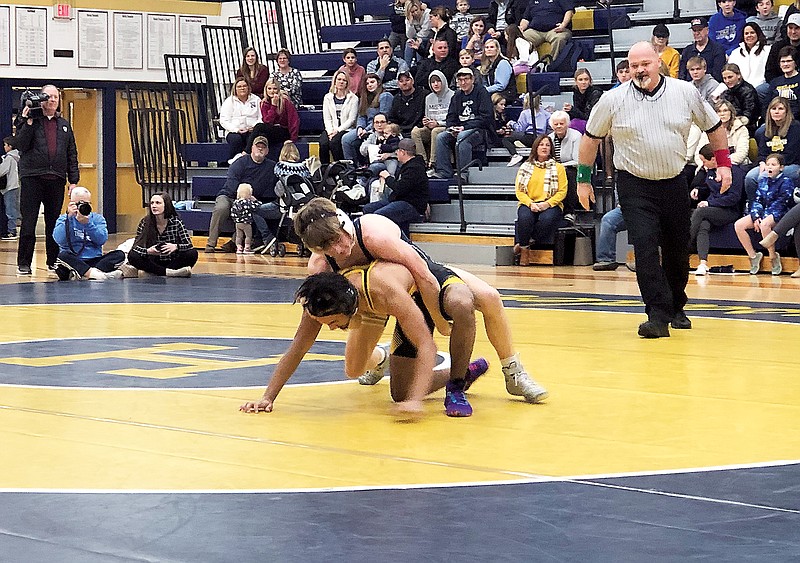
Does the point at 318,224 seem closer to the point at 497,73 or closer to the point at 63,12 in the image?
the point at 497,73

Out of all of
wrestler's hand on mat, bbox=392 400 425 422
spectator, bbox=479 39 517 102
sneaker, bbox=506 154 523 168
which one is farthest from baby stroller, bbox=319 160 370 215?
wrestler's hand on mat, bbox=392 400 425 422

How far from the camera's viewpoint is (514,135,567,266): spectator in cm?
1362

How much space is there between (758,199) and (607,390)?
7.23 m

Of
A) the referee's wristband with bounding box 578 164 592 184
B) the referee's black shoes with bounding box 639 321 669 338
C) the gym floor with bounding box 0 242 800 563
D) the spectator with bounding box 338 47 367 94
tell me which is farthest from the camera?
the spectator with bounding box 338 47 367 94

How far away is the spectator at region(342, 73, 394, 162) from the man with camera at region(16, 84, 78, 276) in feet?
13.7

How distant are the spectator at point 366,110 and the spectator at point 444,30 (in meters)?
0.84

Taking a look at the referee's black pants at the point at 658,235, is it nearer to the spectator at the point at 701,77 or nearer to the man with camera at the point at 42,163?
the spectator at the point at 701,77

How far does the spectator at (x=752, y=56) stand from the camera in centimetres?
1374

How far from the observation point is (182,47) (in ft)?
72.1

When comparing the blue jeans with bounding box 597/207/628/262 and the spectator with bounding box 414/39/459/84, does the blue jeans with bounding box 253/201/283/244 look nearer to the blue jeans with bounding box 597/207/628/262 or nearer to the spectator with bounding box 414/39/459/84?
the spectator with bounding box 414/39/459/84

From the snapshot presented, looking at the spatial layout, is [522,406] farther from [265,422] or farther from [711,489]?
[711,489]

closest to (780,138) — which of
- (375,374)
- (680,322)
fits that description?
(680,322)

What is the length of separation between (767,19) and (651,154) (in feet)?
24.9

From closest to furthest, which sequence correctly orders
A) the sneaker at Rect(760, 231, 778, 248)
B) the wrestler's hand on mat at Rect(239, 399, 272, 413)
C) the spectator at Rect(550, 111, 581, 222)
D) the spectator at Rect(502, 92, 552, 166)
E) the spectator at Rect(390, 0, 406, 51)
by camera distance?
the wrestler's hand on mat at Rect(239, 399, 272, 413), the sneaker at Rect(760, 231, 778, 248), the spectator at Rect(550, 111, 581, 222), the spectator at Rect(502, 92, 552, 166), the spectator at Rect(390, 0, 406, 51)
